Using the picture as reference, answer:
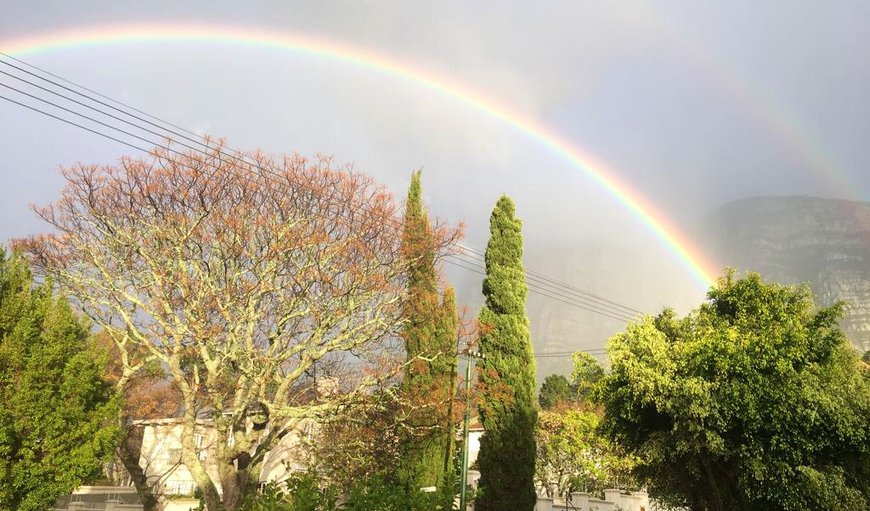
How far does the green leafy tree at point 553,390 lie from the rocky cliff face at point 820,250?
87509mm

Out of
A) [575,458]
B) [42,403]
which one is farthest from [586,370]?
[42,403]

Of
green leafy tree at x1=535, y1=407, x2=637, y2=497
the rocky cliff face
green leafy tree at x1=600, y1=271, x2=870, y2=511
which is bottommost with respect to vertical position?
green leafy tree at x1=535, y1=407, x2=637, y2=497

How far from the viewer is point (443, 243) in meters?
17.6

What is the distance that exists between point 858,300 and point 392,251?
6314 inches

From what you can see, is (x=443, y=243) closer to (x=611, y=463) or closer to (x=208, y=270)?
(x=208, y=270)

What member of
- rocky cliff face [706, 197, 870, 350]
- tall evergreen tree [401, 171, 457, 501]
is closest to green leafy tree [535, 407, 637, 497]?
tall evergreen tree [401, 171, 457, 501]

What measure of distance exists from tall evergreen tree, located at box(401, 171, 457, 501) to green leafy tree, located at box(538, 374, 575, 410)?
4584 cm

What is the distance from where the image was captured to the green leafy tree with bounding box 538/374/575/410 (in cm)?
6279

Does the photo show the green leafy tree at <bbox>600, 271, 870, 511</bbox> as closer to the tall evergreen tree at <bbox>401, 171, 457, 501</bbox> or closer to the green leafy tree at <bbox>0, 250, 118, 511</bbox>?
the tall evergreen tree at <bbox>401, 171, 457, 501</bbox>

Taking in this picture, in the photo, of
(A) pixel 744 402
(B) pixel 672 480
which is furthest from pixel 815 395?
(B) pixel 672 480

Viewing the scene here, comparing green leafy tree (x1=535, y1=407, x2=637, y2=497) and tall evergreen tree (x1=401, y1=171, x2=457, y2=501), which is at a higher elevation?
tall evergreen tree (x1=401, y1=171, x2=457, y2=501)

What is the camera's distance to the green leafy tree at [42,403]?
484 inches

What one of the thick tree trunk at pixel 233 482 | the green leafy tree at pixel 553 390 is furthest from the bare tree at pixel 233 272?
the green leafy tree at pixel 553 390

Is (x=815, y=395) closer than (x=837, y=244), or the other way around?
(x=815, y=395)
